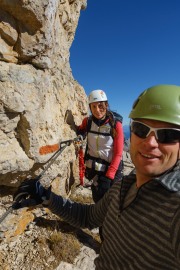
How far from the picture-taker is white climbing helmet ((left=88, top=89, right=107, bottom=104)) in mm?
7269

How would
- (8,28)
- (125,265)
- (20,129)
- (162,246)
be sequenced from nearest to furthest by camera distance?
(162,246) → (125,265) → (8,28) → (20,129)

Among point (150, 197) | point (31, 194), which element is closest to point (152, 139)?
point (150, 197)

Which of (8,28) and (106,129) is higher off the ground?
(8,28)

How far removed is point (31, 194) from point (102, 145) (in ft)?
12.9

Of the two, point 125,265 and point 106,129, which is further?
point 106,129

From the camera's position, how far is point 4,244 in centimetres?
610

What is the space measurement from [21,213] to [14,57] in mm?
4129

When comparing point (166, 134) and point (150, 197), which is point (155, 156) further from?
point (150, 197)

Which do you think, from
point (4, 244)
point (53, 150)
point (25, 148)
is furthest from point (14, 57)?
point (4, 244)

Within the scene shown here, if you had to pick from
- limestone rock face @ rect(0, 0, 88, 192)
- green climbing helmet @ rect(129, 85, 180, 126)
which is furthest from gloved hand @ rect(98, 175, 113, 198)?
green climbing helmet @ rect(129, 85, 180, 126)

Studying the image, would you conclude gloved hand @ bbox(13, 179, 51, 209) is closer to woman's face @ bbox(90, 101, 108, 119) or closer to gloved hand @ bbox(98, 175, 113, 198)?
gloved hand @ bbox(98, 175, 113, 198)

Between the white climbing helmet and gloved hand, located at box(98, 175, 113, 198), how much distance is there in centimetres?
231

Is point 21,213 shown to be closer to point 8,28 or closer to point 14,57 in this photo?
point 14,57

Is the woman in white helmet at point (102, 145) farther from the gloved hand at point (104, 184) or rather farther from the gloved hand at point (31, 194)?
the gloved hand at point (31, 194)
